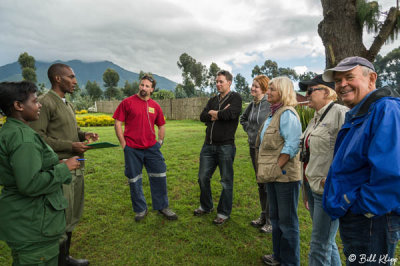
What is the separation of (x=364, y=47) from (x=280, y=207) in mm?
5565

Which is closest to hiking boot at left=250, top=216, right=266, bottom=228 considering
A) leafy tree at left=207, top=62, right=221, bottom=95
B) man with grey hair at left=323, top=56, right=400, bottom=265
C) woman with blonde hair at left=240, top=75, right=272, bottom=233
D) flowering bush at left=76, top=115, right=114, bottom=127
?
woman with blonde hair at left=240, top=75, right=272, bottom=233

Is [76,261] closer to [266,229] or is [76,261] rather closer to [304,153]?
[266,229]

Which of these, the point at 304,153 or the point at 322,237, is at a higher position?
the point at 304,153

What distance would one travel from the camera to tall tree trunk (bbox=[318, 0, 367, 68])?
5680mm

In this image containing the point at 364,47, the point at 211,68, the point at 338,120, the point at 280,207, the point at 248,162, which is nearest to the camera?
the point at 338,120

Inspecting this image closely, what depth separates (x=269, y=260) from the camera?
265 centimetres

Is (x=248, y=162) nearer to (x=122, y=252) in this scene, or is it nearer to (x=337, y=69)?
(x=122, y=252)

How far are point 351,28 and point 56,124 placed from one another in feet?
22.5

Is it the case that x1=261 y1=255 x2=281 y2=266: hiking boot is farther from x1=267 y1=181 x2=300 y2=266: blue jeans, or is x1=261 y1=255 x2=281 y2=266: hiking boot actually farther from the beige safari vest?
the beige safari vest

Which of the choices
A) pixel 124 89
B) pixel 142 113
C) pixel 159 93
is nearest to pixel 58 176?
pixel 142 113

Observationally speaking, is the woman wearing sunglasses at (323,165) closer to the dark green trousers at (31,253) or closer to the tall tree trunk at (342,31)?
the dark green trousers at (31,253)

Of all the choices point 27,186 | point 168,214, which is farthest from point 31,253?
point 168,214

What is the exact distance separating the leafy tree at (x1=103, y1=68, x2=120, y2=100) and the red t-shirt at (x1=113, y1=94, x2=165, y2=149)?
69674mm

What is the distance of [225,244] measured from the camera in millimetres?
3047
